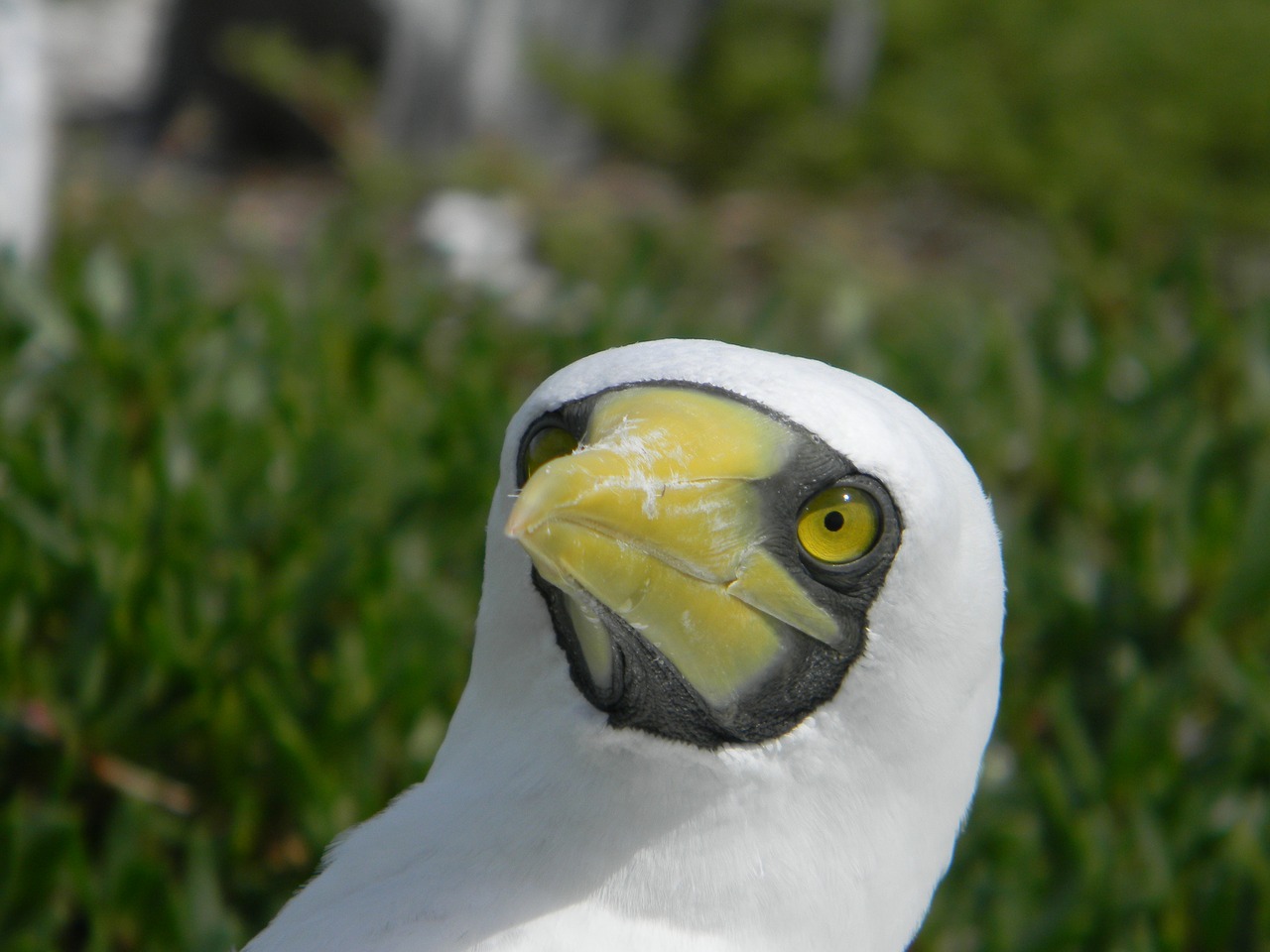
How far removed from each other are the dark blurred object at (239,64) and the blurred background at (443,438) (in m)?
0.04

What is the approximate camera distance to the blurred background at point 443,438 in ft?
7.74

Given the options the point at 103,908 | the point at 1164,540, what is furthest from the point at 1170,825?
the point at 103,908

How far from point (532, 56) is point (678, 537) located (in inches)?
243

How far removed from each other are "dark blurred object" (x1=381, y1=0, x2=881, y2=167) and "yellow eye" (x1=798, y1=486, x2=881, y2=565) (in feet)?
18.8

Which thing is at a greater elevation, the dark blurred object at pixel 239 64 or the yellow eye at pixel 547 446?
the yellow eye at pixel 547 446

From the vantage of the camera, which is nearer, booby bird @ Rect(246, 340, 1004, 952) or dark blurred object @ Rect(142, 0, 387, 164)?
booby bird @ Rect(246, 340, 1004, 952)

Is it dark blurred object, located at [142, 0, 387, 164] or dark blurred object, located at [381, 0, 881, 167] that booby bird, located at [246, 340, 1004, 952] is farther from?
dark blurred object, located at [142, 0, 387, 164]

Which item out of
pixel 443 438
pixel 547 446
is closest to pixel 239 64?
pixel 443 438

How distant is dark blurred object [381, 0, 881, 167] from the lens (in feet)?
23.4

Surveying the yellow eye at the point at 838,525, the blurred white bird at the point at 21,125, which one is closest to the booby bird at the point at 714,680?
the yellow eye at the point at 838,525

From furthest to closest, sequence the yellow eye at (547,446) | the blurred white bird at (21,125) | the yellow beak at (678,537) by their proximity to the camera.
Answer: the blurred white bird at (21,125)
the yellow eye at (547,446)
the yellow beak at (678,537)

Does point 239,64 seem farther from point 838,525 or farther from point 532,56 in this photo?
point 838,525

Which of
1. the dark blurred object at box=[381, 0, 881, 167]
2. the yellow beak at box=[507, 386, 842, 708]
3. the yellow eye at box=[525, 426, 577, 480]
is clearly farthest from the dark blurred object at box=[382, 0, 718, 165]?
the yellow beak at box=[507, 386, 842, 708]

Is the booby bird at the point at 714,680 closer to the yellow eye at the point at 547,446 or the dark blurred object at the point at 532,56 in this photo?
the yellow eye at the point at 547,446
